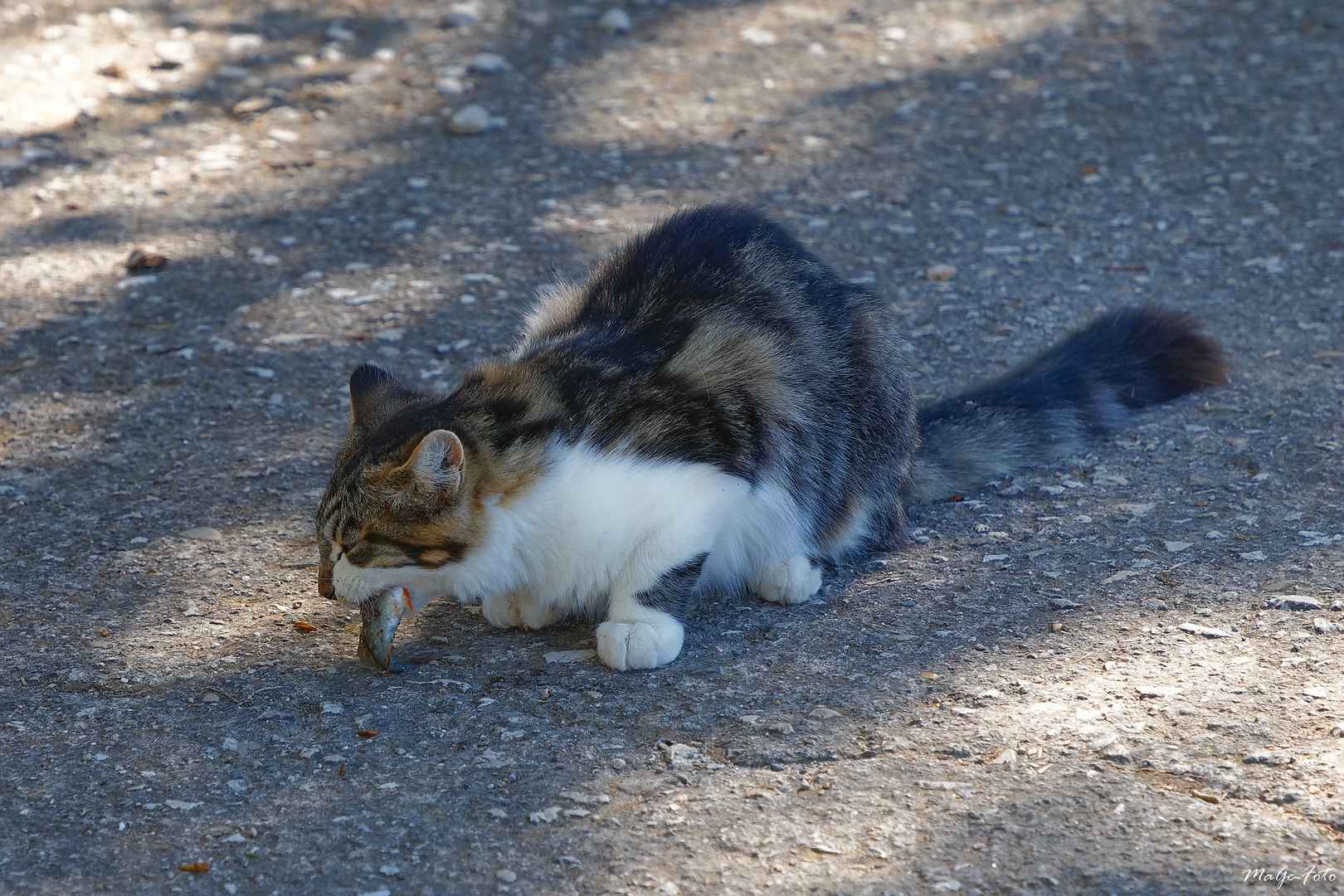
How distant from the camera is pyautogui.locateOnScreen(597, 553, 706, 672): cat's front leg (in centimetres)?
283

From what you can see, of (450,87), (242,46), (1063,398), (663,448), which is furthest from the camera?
(242,46)

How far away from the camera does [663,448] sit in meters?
2.93

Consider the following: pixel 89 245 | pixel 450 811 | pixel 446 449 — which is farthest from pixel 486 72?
pixel 450 811

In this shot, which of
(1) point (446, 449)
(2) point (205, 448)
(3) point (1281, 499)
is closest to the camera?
(1) point (446, 449)

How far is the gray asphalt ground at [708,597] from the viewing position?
2.26 meters

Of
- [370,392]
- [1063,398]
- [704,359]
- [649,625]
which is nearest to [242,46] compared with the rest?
[370,392]

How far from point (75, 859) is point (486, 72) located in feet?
16.9

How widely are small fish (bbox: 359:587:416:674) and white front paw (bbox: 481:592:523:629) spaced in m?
0.29

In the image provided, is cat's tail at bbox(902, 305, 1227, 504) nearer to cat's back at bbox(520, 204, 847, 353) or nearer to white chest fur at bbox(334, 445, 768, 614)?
cat's back at bbox(520, 204, 847, 353)

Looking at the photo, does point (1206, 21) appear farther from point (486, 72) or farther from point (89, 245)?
point (89, 245)

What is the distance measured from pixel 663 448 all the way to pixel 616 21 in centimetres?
475

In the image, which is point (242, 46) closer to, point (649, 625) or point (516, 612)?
point (516, 612)

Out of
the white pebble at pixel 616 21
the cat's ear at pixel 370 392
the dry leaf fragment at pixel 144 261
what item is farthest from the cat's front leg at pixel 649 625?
the white pebble at pixel 616 21

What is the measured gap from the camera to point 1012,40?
6848 mm
